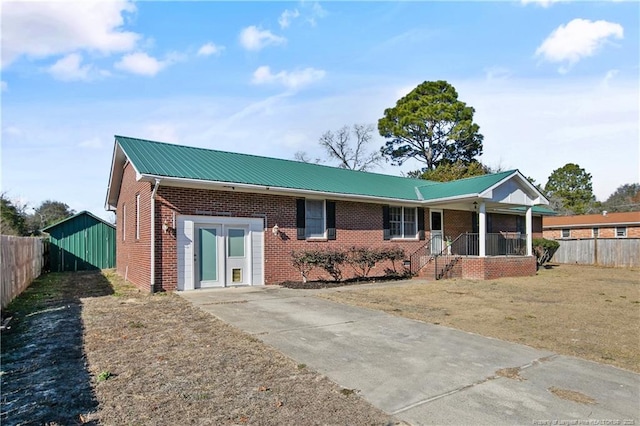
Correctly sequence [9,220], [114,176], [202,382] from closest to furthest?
[202,382] → [114,176] → [9,220]

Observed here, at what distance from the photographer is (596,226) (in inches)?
1276

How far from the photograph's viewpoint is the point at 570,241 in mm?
25328

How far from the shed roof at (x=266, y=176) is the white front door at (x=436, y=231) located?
1.05 meters

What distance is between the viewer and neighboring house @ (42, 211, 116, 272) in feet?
67.1

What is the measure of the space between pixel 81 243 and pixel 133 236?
9186mm

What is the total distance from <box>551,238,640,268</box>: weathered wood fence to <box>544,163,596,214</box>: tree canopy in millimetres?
36763

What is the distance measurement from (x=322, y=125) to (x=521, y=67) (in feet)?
99.4

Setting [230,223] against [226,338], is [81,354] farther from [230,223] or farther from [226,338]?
[230,223]

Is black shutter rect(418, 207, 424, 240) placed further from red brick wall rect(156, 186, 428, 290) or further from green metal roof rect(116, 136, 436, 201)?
green metal roof rect(116, 136, 436, 201)

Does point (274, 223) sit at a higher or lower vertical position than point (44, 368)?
higher

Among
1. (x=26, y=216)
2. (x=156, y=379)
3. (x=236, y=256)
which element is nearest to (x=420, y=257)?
(x=236, y=256)

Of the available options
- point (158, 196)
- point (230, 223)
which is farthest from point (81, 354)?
point (230, 223)

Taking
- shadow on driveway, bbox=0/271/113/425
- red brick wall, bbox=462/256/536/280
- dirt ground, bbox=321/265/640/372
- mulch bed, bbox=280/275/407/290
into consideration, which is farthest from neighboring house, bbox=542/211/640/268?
shadow on driveway, bbox=0/271/113/425

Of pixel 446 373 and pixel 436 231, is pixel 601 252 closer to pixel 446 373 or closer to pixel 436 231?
pixel 436 231
